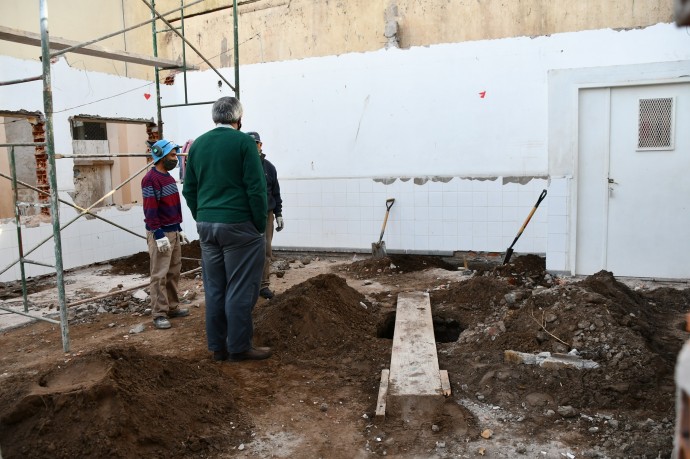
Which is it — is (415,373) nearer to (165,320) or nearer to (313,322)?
(313,322)

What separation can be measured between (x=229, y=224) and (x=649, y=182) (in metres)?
4.99

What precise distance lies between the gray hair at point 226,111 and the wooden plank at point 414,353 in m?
2.20

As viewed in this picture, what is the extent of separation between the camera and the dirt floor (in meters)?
2.94

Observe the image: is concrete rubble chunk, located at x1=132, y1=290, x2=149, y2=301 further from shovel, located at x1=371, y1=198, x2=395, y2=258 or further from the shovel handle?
the shovel handle

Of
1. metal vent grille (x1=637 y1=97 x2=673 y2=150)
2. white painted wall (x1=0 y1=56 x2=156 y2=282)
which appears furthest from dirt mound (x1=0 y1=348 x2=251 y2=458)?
metal vent grille (x1=637 y1=97 x2=673 y2=150)

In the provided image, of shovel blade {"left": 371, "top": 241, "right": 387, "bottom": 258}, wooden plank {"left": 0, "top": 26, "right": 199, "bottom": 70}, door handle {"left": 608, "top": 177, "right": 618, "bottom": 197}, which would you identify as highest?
wooden plank {"left": 0, "top": 26, "right": 199, "bottom": 70}

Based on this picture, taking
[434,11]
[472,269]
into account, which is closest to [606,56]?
[434,11]

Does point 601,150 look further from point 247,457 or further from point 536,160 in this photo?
point 247,457

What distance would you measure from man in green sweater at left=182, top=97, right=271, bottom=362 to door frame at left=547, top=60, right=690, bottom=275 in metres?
3.98

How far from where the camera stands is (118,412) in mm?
2914

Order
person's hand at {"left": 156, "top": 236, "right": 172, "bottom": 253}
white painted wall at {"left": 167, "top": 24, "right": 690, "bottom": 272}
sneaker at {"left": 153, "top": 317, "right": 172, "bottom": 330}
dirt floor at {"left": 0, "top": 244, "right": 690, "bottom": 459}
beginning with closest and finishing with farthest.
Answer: dirt floor at {"left": 0, "top": 244, "right": 690, "bottom": 459}, person's hand at {"left": 156, "top": 236, "right": 172, "bottom": 253}, sneaker at {"left": 153, "top": 317, "right": 172, "bottom": 330}, white painted wall at {"left": 167, "top": 24, "right": 690, "bottom": 272}

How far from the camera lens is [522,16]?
25.1 ft

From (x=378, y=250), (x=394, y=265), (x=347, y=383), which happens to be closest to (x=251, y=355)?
(x=347, y=383)

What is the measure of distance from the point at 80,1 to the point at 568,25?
7.98 meters
